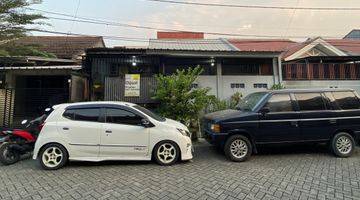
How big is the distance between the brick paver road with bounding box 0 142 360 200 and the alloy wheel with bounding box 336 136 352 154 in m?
0.26

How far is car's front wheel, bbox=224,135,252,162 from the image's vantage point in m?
6.86

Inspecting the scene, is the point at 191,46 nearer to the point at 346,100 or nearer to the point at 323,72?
the point at 323,72

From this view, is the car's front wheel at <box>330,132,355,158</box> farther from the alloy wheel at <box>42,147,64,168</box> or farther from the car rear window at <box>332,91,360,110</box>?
the alloy wheel at <box>42,147,64,168</box>

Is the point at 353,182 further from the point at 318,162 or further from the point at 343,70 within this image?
the point at 343,70

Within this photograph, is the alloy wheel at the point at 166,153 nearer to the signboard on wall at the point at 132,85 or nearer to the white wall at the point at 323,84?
the signboard on wall at the point at 132,85

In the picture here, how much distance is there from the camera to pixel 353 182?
5180 mm

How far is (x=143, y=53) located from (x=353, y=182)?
9.14 metres

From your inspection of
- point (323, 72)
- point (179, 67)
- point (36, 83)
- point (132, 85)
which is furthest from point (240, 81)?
point (36, 83)

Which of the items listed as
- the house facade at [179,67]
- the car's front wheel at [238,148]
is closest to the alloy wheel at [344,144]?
the car's front wheel at [238,148]

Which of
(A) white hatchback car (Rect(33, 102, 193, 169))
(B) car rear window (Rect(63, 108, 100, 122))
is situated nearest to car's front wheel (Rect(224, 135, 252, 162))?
(A) white hatchback car (Rect(33, 102, 193, 169))

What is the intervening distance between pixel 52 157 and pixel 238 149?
15.1 ft

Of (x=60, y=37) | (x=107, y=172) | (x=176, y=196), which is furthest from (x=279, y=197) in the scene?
(x=60, y=37)

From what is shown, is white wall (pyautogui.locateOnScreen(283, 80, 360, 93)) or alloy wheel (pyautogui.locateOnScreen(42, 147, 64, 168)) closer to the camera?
alloy wheel (pyautogui.locateOnScreen(42, 147, 64, 168))

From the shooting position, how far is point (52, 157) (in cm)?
634
